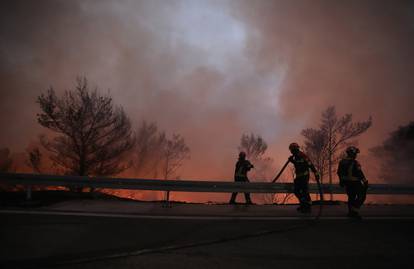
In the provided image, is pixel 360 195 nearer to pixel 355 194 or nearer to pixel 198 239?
pixel 355 194

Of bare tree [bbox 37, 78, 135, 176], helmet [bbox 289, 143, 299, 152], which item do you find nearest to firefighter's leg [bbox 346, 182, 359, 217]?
helmet [bbox 289, 143, 299, 152]

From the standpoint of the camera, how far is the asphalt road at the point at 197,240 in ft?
15.3

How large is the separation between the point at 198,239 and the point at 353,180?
4.41 meters

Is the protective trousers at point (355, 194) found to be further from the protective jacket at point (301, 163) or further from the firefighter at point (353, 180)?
the protective jacket at point (301, 163)

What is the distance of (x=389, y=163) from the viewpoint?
4297 cm

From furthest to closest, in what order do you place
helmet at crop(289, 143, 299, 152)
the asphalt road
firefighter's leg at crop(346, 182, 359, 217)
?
1. helmet at crop(289, 143, 299, 152)
2. firefighter's leg at crop(346, 182, 359, 217)
3. the asphalt road

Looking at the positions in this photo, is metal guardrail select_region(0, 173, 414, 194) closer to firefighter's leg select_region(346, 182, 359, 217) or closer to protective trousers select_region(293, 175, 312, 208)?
protective trousers select_region(293, 175, 312, 208)

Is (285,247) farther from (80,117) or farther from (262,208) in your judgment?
(80,117)

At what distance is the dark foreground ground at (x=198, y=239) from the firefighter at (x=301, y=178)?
0.45 meters

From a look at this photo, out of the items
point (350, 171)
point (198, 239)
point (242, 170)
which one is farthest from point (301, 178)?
point (198, 239)

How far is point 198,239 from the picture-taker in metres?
5.86

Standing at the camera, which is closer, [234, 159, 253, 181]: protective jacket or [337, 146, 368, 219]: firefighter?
[337, 146, 368, 219]: firefighter

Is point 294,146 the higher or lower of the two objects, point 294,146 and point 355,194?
the higher

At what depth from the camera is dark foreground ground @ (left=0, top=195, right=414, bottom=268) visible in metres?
4.67
